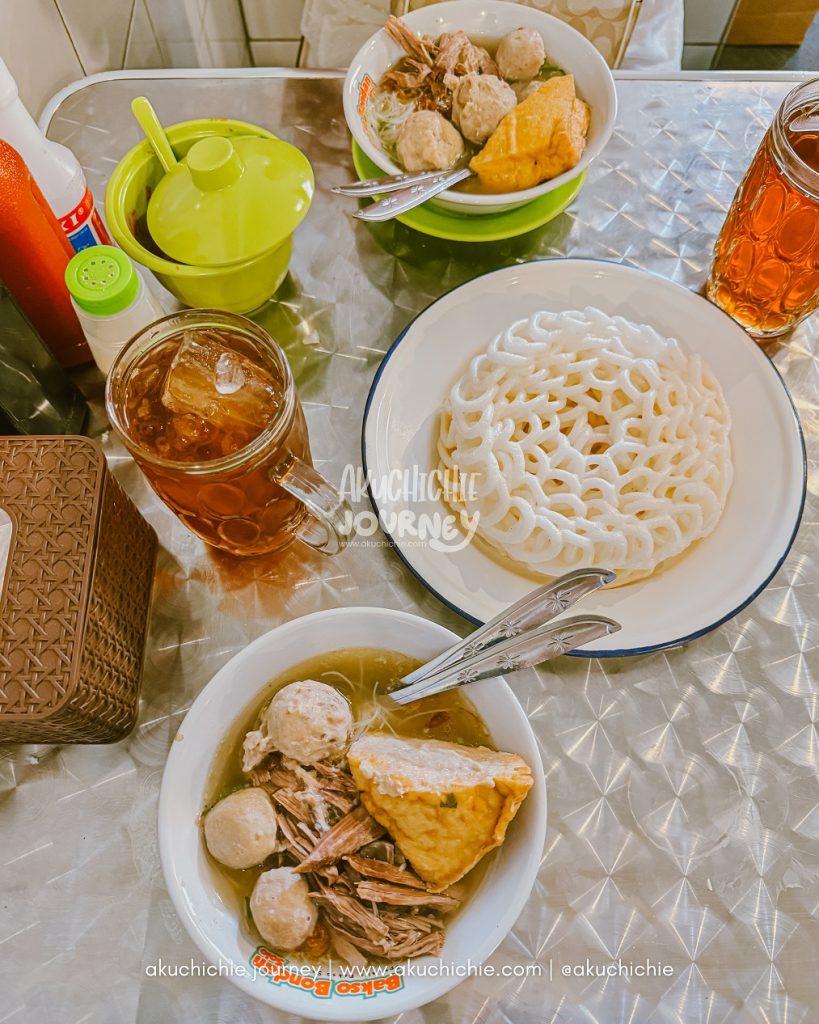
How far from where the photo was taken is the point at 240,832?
0.81 metres

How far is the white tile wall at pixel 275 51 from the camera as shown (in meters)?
2.27

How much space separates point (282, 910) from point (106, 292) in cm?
73

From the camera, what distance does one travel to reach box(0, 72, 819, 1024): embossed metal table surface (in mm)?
913

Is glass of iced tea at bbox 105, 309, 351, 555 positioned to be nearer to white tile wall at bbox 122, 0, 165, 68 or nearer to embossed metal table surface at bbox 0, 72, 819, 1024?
embossed metal table surface at bbox 0, 72, 819, 1024

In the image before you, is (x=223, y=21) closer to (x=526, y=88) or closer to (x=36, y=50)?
(x=36, y=50)

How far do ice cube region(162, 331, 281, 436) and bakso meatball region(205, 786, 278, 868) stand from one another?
0.42 metres

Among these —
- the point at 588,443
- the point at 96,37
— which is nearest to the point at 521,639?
the point at 588,443

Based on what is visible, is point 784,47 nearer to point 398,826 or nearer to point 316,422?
point 316,422

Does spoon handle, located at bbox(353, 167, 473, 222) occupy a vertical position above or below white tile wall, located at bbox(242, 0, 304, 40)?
above

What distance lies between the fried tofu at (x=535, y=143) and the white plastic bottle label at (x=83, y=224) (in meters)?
0.58

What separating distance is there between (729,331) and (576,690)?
0.58 metres

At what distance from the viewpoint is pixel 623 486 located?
1.05 meters

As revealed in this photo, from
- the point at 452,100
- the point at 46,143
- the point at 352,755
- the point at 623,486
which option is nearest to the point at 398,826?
the point at 352,755

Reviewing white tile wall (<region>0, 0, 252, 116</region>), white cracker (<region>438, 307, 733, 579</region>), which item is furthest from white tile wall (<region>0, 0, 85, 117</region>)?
white cracker (<region>438, 307, 733, 579</region>)
